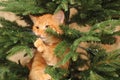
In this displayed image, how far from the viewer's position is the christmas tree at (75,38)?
3.53ft

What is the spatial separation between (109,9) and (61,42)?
255mm

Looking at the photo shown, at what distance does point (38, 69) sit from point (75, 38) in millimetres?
230

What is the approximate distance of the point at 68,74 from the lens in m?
1.21

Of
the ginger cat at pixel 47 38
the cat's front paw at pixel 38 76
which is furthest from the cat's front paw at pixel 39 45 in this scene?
the cat's front paw at pixel 38 76

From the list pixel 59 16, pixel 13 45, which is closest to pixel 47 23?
pixel 59 16

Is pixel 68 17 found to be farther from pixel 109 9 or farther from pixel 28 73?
pixel 28 73

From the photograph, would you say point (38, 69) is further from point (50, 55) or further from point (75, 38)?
point (75, 38)

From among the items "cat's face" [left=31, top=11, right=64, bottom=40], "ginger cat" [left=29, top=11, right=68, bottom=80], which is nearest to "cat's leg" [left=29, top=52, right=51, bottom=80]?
"ginger cat" [left=29, top=11, right=68, bottom=80]

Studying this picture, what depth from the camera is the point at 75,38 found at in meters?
1.12

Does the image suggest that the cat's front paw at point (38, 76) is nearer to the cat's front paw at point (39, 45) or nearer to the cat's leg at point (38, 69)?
the cat's leg at point (38, 69)

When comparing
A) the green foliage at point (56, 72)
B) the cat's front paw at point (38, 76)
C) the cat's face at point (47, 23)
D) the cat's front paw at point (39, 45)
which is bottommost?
the cat's front paw at point (38, 76)

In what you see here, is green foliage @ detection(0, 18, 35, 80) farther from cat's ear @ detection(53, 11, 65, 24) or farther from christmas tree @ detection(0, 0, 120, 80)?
cat's ear @ detection(53, 11, 65, 24)

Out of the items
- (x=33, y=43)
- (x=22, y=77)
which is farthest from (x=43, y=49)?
(x=22, y=77)

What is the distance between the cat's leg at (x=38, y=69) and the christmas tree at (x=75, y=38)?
5 centimetres
